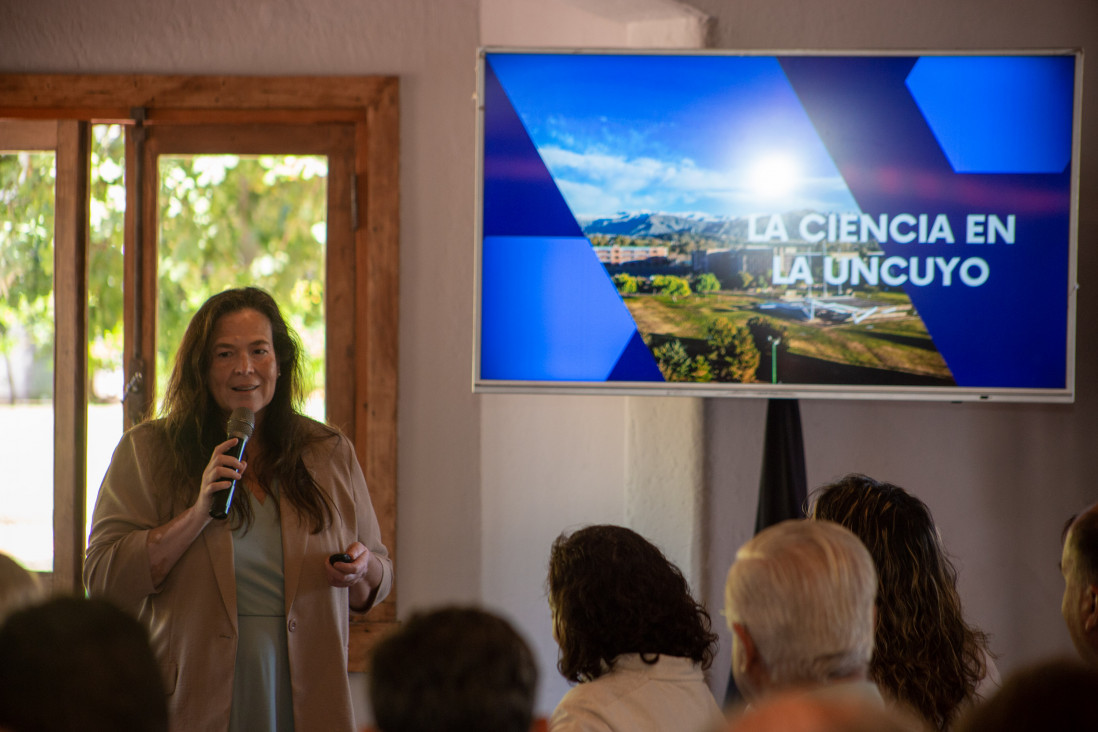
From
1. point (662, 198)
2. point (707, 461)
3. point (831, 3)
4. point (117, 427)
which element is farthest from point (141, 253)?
point (831, 3)

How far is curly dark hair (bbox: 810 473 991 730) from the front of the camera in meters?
1.61

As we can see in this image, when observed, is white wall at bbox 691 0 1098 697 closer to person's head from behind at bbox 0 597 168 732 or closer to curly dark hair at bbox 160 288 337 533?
curly dark hair at bbox 160 288 337 533

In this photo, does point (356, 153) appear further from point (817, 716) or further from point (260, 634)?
point (817, 716)

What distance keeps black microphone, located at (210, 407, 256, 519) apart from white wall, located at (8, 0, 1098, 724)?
1236 mm

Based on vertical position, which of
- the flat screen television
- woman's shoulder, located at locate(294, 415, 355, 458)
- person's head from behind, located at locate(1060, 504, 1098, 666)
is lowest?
person's head from behind, located at locate(1060, 504, 1098, 666)

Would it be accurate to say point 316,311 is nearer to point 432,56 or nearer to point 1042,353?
point 432,56

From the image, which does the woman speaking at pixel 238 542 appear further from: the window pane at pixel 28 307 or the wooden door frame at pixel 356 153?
the window pane at pixel 28 307

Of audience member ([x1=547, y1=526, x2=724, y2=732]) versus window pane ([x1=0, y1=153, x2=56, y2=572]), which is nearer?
audience member ([x1=547, y1=526, x2=724, y2=732])

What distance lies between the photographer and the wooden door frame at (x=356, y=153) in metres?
3.29

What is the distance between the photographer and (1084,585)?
1.52 meters

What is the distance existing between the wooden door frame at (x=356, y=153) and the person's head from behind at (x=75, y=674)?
236 centimetres

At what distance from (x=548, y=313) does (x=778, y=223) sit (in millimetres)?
729

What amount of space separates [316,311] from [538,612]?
12.5 ft

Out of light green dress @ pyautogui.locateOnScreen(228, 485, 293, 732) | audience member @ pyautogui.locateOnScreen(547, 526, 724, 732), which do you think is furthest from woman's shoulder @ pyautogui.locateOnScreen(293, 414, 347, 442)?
audience member @ pyautogui.locateOnScreen(547, 526, 724, 732)
